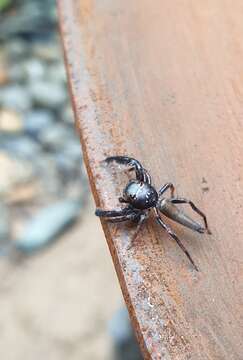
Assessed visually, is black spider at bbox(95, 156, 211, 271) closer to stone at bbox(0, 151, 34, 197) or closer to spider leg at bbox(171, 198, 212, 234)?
spider leg at bbox(171, 198, 212, 234)

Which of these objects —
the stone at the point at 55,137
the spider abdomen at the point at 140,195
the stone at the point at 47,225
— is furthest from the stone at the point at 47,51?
the spider abdomen at the point at 140,195

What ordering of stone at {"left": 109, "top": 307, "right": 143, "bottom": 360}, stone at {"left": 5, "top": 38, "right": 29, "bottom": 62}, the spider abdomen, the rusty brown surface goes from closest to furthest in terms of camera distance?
the rusty brown surface
the spider abdomen
stone at {"left": 109, "top": 307, "right": 143, "bottom": 360}
stone at {"left": 5, "top": 38, "right": 29, "bottom": 62}

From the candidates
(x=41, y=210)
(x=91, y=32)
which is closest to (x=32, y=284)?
(x=41, y=210)

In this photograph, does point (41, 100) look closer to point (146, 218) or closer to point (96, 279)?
point (96, 279)

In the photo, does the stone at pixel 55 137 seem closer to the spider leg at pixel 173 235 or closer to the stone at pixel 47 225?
the stone at pixel 47 225

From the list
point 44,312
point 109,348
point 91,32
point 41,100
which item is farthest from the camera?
point 41,100

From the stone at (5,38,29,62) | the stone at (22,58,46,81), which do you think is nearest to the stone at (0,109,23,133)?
the stone at (22,58,46,81)

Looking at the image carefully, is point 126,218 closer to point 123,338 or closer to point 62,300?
point 123,338

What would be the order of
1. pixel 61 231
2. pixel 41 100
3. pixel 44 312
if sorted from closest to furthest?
pixel 44 312 < pixel 61 231 < pixel 41 100
